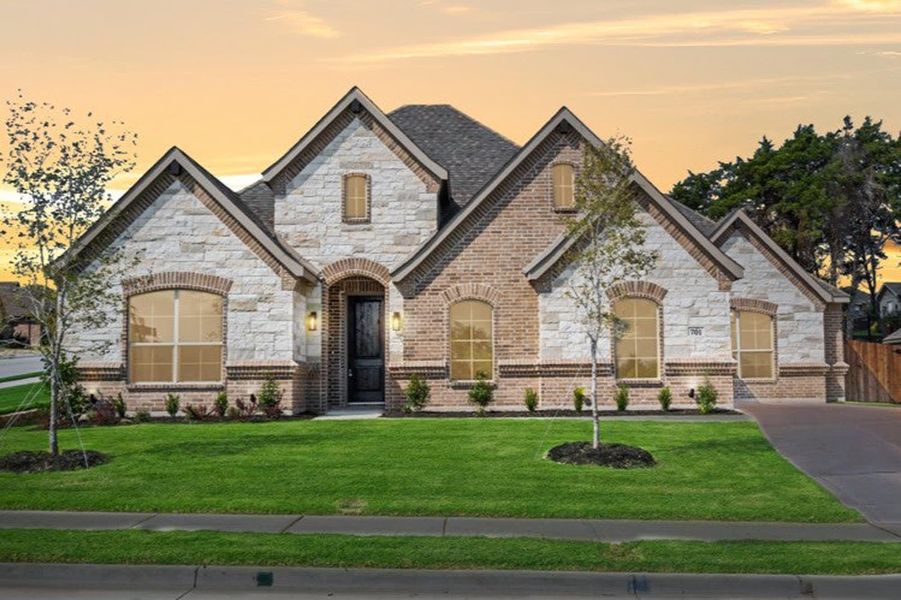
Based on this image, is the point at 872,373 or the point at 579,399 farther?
the point at 872,373

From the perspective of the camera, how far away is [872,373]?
2891 cm

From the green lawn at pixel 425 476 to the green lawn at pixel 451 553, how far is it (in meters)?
1.48

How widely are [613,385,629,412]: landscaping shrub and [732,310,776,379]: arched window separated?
6.46 metres

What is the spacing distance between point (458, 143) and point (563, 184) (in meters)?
5.72

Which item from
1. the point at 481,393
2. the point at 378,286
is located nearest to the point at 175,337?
the point at 378,286

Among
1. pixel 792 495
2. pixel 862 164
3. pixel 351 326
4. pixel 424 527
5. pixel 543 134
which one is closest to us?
pixel 424 527

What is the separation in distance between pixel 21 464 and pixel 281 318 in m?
7.29

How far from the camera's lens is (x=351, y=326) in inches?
909

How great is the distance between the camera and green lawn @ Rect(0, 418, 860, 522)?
11031 mm

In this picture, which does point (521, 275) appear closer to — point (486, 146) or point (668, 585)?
point (486, 146)

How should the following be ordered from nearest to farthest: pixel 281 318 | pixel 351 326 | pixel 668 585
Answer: pixel 668 585
pixel 281 318
pixel 351 326

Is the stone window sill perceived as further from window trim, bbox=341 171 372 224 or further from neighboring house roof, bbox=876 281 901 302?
neighboring house roof, bbox=876 281 901 302

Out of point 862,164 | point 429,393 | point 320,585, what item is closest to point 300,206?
point 429,393

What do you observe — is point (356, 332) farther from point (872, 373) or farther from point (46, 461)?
point (872, 373)
